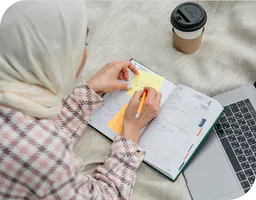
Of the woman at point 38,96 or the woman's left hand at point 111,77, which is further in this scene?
the woman's left hand at point 111,77

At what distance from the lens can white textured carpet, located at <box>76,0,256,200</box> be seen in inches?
44.3

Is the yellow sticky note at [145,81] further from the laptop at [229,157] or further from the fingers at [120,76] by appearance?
the laptop at [229,157]

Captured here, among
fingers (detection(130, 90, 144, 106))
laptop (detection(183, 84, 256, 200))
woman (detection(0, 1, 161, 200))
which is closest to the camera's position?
woman (detection(0, 1, 161, 200))

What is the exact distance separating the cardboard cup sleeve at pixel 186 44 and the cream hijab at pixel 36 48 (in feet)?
1.36

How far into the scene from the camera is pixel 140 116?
109cm

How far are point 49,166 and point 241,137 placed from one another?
1.90ft

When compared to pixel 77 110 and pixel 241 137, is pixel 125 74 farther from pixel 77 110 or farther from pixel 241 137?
pixel 241 137

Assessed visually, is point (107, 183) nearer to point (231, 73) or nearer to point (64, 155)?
point (64, 155)

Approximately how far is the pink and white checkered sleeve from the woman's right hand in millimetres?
110

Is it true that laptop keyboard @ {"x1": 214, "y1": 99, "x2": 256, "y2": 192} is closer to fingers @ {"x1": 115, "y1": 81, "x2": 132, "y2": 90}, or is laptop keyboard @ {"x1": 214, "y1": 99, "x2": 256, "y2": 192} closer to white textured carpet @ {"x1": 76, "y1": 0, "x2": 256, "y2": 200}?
white textured carpet @ {"x1": 76, "y1": 0, "x2": 256, "y2": 200}

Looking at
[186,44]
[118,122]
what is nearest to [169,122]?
[118,122]

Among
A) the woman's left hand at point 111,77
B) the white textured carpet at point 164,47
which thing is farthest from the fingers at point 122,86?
the white textured carpet at point 164,47

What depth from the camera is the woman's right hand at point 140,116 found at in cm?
107

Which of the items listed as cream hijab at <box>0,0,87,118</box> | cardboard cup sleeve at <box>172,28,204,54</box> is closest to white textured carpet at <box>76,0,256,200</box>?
cardboard cup sleeve at <box>172,28,204,54</box>
